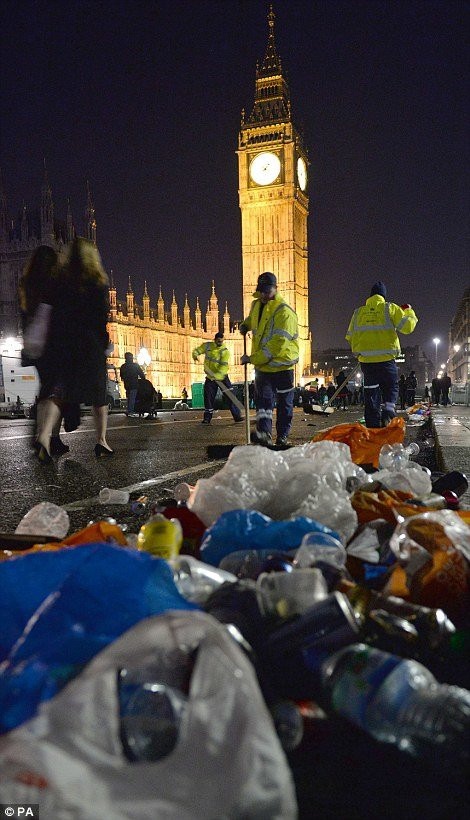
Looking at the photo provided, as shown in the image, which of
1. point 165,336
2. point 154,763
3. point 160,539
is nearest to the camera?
point 154,763

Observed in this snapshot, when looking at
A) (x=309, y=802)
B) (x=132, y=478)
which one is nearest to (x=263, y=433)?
(x=132, y=478)

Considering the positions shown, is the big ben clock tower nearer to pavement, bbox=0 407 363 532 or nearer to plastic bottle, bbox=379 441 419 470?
pavement, bbox=0 407 363 532

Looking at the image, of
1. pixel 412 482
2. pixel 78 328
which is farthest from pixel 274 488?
pixel 78 328

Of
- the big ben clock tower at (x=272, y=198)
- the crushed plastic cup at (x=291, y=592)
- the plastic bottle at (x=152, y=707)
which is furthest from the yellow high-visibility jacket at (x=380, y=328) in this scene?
the big ben clock tower at (x=272, y=198)

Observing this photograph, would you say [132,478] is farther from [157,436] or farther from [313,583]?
[157,436]

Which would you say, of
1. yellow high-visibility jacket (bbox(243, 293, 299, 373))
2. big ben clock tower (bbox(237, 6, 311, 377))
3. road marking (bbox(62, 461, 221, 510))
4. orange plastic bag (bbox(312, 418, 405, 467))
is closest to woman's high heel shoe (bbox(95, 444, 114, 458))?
road marking (bbox(62, 461, 221, 510))

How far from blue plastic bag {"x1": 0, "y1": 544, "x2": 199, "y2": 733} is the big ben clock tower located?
6214cm

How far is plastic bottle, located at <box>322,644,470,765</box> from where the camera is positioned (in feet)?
2.57

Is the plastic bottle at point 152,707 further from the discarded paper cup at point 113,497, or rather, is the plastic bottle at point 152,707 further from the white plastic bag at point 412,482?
the discarded paper cup at point 113,497

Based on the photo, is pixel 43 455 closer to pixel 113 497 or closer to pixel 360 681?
pixel 113 497

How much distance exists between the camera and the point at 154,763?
69 cm

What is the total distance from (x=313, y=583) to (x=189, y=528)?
793mm

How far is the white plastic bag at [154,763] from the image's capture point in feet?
2.08

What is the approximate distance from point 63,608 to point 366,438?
329 centimetres
